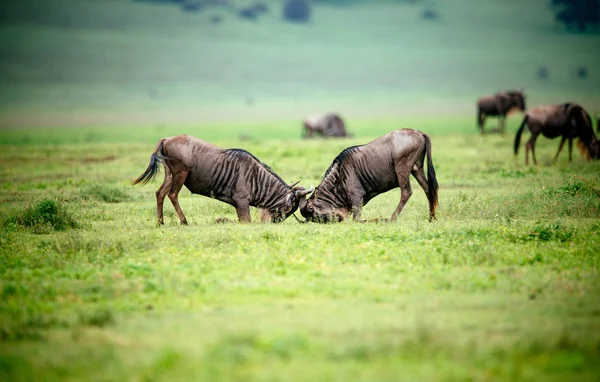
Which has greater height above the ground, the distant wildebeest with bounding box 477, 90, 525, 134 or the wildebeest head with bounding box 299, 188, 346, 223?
the distant wildebeest with bounding box 477, 90, 525, 134

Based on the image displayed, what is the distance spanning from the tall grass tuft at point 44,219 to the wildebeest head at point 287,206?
10.6 feet

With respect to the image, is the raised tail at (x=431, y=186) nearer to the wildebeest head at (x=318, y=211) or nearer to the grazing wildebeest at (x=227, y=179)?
the wildebeest head at (x=318, y=211)

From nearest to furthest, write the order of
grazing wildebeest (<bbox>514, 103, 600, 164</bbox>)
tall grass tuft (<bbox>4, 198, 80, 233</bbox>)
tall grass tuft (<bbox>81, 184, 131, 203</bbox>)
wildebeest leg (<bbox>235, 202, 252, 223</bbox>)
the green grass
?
the green grass, tall grass tuft (<bbox>4, 198, 80, 233</bbox>), wildebeest leg (<bbox>235, 202, 252, 223</bbox>), tall grass tuft (<bbox>81, 184, 131, 203</bbox>), grazing wildebeest (<bbox>514, 103, 600, 164</bbox>)

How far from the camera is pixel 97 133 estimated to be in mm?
45719

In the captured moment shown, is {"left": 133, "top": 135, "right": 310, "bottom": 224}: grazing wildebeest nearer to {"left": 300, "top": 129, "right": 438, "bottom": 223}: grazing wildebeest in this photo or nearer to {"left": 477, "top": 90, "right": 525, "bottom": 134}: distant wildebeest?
{"left": 300, "top": 129, "right": 438, "bottom": 223}: grazing wildebeest

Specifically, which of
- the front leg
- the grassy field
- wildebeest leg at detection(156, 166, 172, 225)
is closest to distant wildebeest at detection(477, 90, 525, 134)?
the grassy field

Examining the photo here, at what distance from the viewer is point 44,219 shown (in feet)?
42.8

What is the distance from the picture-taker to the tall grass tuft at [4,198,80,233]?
1293 cm

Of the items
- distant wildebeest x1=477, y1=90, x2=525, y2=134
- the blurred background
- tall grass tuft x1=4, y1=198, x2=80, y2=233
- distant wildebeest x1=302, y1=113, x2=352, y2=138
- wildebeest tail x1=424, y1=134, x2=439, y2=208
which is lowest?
tall grass tuft x1=4, y1=198, x2=80, y2=233

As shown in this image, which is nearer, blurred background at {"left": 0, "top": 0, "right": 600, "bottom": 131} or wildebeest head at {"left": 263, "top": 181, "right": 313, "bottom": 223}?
wildebeest head at {"left": 263, "top": 181, "right": 313, "bottom": 223}

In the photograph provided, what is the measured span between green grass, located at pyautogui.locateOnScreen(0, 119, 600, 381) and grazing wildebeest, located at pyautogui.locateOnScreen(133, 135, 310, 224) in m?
0.40

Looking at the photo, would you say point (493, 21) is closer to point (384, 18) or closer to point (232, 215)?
point (384, 18)

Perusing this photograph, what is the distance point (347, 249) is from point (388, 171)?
11.1 ft

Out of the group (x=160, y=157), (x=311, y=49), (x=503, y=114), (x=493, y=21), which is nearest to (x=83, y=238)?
(x=160, y=157)
